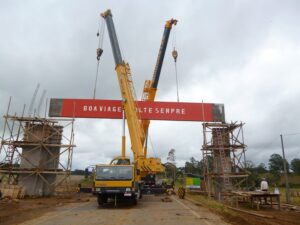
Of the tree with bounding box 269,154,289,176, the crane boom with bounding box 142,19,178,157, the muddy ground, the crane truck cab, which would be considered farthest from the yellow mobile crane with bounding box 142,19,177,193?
the tree with bounding box 269,154,289,176

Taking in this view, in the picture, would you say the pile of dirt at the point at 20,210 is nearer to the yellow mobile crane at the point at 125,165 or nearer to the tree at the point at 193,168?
the yellow mobile crane at the point at 125,165

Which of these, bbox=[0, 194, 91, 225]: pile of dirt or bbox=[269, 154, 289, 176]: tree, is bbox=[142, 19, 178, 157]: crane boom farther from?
bbox=[269, 154, 289, 176]: tree

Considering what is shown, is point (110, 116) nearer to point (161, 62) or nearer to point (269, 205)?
point (161, 62)

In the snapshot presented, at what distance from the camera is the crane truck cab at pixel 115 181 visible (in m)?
16.5

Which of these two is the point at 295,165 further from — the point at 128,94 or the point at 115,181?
the point at 115,181

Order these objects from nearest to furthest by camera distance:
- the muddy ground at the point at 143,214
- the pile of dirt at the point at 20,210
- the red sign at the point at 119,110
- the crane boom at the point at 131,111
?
the muddy ground at the point at 143,214
the pile of dirt at the point at 20,210
the crane boom at the point at 131,111
the red sign at the point at 119,110

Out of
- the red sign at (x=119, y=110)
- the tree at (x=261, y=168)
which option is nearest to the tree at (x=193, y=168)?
the tree at (x=261, y=168)

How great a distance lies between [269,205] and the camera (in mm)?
22000

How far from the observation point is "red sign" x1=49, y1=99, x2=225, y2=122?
27531 millimetres

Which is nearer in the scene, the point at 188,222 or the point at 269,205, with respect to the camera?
the point at 188,222

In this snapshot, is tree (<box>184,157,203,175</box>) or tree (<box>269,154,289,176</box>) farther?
tree (<box>269,154,289,176</box>)

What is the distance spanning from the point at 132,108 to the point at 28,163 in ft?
36.1

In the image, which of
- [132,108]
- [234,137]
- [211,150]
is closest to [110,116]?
[132,108]

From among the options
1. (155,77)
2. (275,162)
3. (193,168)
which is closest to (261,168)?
(275,162)
